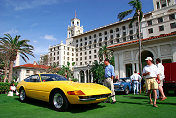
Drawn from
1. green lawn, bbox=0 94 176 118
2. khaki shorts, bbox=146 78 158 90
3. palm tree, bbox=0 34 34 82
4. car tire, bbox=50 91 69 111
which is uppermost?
palm tree, bbox=0 34 34 82

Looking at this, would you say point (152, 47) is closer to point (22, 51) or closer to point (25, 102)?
point (25, 102)

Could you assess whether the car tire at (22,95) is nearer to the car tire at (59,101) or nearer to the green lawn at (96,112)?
the green lawn at (96,112)

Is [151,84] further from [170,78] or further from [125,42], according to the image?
[125,42]

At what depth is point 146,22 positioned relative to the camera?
39031mm

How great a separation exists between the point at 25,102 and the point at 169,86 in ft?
29.0

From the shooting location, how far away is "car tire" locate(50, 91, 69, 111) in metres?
4.21

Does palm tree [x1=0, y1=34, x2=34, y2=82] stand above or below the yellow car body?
above

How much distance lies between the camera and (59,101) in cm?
450

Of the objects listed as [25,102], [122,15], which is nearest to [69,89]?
[25,102]

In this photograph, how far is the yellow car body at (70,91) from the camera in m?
4.05

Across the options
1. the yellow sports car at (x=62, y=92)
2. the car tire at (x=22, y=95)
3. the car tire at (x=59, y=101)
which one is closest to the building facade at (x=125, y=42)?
the yellow sports car at (x=62, y=92)

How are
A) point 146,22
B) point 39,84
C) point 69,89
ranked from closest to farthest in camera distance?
point 69,89 → point 39,84 → point 146,22

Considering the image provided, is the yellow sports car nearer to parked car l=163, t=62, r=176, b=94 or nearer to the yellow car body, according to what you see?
the yellow car body

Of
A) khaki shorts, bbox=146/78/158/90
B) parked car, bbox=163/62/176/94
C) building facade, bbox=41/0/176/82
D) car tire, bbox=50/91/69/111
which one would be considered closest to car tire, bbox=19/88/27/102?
Result: car tire, bbox=50/91/69/111
